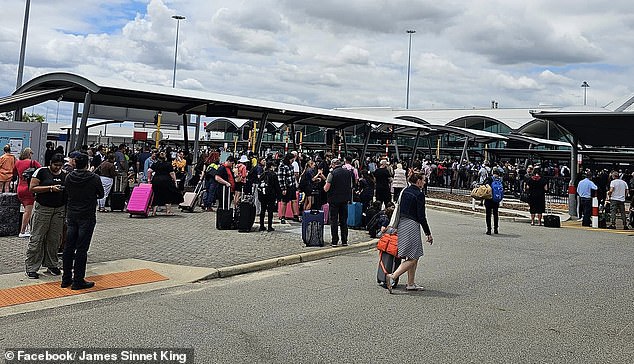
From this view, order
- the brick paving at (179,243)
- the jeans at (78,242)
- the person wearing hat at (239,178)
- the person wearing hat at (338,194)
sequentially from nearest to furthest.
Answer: the jeans at (78,242)
the brick paving at (179,243)
the person wearing hat at (338,194)
the person wearing hat at (239,178)

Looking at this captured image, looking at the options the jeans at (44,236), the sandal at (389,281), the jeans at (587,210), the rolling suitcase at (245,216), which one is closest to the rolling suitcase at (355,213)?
the rolling suitcase at (245,216)

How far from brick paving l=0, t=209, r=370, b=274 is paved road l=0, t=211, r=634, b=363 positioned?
1196mm

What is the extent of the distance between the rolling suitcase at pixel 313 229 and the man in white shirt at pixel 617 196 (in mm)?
11199

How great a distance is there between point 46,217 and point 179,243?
136 inches

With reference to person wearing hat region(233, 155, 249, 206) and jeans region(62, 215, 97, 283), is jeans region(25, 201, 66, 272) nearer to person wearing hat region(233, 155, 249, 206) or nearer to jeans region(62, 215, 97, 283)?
jeans region(62, 215, 97, 283)

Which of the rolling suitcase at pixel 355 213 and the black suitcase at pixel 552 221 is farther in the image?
the black suitcase at pixel 552 221

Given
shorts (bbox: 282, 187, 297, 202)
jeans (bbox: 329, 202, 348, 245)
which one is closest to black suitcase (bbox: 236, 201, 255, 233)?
shorts (bbox: 282, 187, 297, 202)

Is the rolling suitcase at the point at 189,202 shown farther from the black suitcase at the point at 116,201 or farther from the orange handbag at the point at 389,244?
the orange handbag at the point at 389,244

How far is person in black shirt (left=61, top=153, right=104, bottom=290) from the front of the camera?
7539 millimetres

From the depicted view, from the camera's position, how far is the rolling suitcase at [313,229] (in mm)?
11742

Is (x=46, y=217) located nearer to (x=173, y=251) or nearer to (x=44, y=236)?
(x=44, y=236)

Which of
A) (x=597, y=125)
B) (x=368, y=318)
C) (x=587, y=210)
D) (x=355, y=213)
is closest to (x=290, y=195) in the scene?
(x=355, y=213)

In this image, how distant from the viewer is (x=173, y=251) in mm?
10391

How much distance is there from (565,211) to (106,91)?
61.7ft
